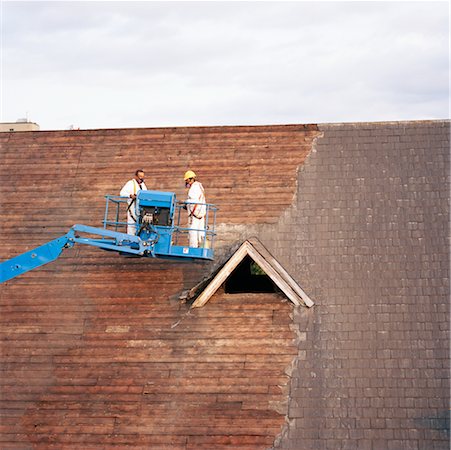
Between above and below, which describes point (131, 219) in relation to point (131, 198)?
below

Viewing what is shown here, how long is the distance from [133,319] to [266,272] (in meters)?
2.99

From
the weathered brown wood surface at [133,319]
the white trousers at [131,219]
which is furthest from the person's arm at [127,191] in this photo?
the weathered brown wood surface at [133,319]

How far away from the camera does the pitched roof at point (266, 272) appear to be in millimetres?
16250

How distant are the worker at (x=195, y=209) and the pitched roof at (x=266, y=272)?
934 millimetres

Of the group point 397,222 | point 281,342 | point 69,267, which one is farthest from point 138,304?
point 397,222

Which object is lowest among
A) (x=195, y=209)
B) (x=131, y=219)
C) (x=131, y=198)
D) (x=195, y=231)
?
(x=195, y=231)

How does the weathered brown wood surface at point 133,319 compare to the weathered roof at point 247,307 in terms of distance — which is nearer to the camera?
the weathered roof at point 247,307

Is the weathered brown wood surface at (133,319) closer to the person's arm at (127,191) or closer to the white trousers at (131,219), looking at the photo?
the white trousers at (131,219)

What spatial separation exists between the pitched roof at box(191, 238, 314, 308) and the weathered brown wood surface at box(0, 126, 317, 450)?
33 centimetres

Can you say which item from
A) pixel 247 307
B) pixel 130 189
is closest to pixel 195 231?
pixel 130 189

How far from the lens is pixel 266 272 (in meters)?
16.3

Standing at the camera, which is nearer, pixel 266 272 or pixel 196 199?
pixel 266 272

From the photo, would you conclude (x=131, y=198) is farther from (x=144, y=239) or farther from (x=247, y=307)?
(x=247, y=307)

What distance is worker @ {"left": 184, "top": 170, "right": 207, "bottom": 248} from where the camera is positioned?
1669 cm
